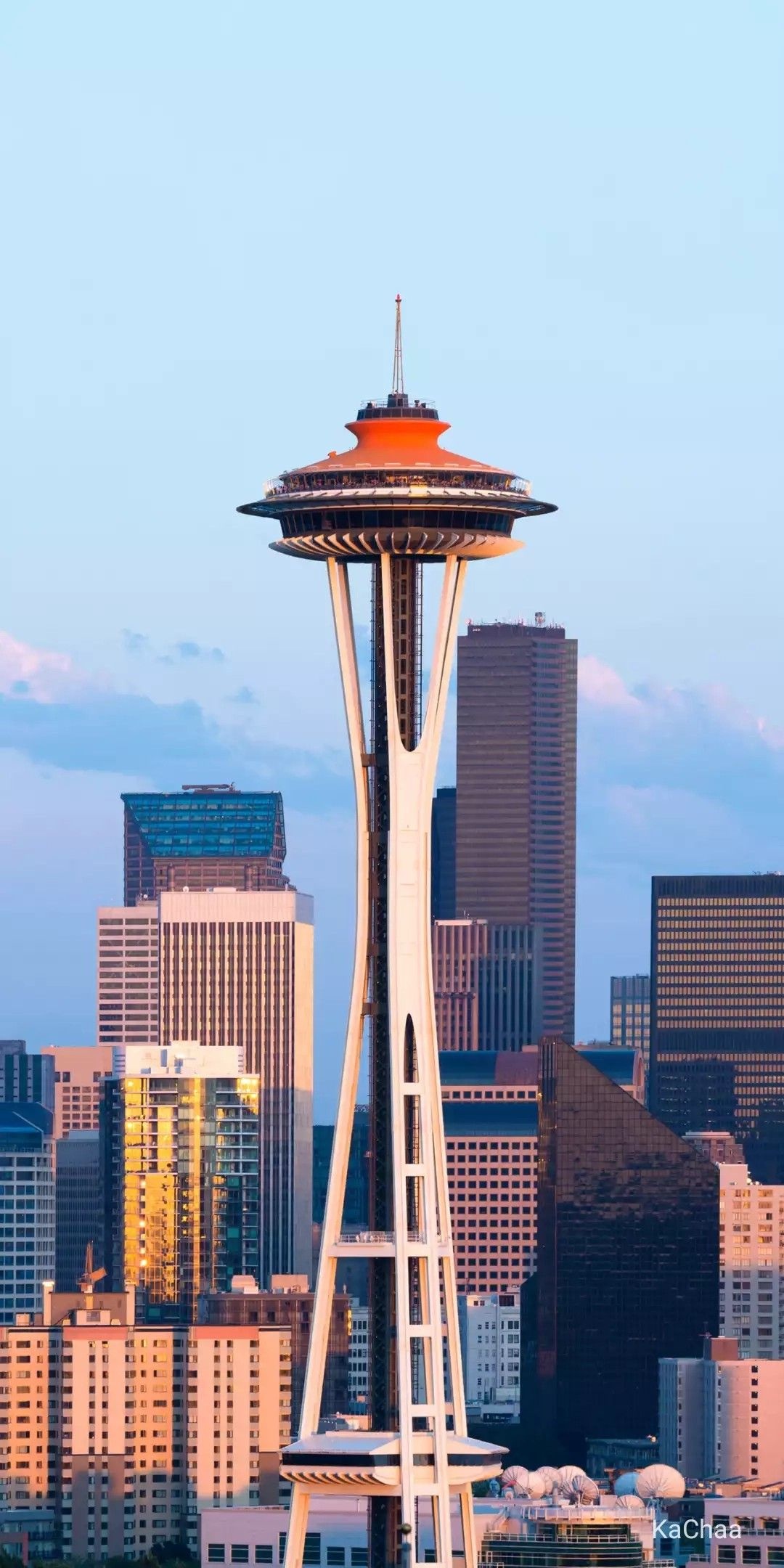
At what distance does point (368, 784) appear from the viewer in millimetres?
134875

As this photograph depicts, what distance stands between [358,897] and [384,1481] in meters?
17.1

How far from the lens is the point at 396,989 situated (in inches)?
5226

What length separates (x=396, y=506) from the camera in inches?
5315

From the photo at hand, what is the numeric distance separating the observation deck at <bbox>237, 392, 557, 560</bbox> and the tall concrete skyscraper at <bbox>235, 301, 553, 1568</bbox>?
0.05 meters

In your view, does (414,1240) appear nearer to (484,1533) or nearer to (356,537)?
(356,537)

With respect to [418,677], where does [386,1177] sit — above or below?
below

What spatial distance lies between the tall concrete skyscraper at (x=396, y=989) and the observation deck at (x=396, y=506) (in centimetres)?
5

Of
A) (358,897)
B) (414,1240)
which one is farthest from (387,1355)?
(358,897)

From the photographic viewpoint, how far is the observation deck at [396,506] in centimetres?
13512

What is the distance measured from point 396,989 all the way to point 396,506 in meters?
14.5

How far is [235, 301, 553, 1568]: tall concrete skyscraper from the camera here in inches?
5221

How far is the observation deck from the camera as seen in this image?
135125mm

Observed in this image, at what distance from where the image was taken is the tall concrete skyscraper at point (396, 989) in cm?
13262

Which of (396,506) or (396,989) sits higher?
(396,506)
